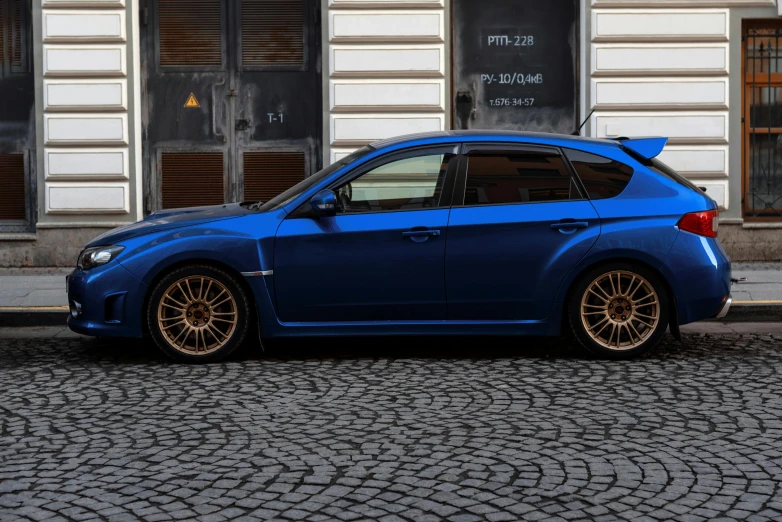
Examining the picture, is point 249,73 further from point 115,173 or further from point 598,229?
point 598,229

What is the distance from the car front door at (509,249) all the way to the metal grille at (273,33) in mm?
7087

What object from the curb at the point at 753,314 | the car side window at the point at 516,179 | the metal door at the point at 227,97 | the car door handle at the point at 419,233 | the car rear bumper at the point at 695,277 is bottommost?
the curb at the point at 753,314

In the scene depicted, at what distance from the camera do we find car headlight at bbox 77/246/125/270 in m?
8.29

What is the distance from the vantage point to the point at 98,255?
8.33 meters

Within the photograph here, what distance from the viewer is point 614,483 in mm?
5215

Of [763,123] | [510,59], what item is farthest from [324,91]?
[763,123]

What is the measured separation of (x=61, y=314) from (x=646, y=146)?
471 cm

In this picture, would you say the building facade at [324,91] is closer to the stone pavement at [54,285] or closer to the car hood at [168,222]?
the stone pavement at [54,285]

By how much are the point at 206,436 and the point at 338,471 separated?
0.94m

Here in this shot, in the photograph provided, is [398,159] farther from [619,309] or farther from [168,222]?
[619,309]

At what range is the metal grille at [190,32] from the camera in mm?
14961

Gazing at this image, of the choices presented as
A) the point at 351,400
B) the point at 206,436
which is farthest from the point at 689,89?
the point at 206,436

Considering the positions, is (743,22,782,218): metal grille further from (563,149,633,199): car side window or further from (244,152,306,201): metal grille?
(563,149,633,199): car side window

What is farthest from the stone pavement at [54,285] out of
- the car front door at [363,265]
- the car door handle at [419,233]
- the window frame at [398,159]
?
the car door handle at [419,233]
